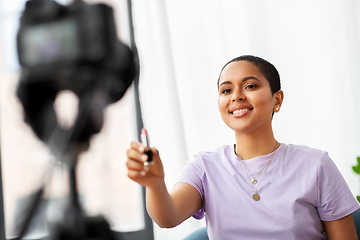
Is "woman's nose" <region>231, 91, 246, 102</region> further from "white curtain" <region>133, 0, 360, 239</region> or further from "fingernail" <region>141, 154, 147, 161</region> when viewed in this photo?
"white curtain" <region>133, 0, 360, 239</region>

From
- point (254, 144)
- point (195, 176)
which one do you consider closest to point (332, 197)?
point (254, 144)

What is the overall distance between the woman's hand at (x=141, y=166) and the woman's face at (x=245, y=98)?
35cm

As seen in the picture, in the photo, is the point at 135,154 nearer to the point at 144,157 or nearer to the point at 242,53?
the point at 144,157

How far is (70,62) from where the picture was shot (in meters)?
0.50

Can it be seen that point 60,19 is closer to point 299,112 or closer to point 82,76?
point 82,76

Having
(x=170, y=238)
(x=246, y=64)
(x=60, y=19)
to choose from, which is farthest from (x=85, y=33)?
(x=170, y=238)

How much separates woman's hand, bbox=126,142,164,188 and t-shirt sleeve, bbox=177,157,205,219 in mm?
328

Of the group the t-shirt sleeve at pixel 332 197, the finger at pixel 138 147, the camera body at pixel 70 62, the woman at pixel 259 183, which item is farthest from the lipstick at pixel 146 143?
the t-shirt sleeve at pixel 332 197

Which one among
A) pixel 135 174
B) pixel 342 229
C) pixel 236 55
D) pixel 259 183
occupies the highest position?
pixel 236 55

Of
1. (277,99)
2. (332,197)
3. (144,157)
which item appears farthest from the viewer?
(277,99)

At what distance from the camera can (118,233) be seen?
0.51 meters

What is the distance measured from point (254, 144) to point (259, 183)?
10 centimetres

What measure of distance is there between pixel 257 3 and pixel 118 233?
1.34 metres

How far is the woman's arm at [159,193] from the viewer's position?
17.8 inches
